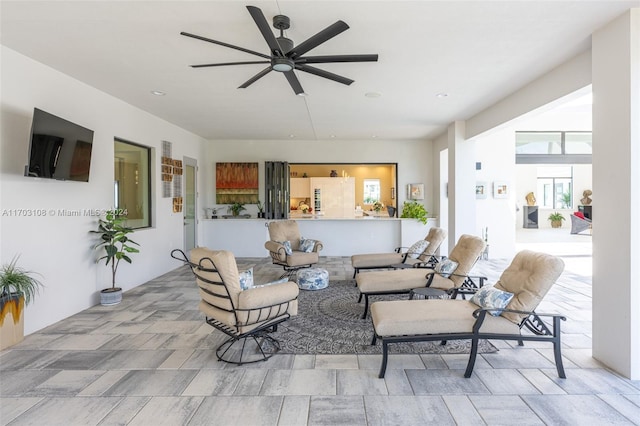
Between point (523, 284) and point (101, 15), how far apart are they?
4.29 metres

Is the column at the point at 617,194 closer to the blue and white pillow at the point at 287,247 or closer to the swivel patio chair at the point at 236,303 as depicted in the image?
the swivel patio chair at the point at 236,303

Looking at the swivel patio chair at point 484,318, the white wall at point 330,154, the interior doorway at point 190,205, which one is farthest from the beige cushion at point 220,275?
the white wall at point 330,154

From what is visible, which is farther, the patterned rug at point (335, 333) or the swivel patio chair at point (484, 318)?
the patterned rug at point (335, 333)

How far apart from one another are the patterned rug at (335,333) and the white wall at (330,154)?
15.6 feet

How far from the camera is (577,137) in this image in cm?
882

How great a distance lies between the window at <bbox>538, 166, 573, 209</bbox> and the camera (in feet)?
50.0

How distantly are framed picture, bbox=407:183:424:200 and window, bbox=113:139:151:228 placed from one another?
6.13 m

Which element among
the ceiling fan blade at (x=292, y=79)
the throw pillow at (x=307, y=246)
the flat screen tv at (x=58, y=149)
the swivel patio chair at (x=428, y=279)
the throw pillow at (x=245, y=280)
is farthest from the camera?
the throw pillow at (x=307, y=246)

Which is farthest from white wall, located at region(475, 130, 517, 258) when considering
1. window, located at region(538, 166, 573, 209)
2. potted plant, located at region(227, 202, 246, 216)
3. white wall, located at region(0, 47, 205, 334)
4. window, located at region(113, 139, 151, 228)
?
window, located at region(538, 166, 573, 209)

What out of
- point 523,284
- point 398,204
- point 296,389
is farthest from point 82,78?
point 398,204

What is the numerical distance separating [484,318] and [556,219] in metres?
15.0

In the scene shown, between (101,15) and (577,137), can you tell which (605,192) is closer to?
(101,15)

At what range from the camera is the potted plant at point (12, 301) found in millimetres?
3199

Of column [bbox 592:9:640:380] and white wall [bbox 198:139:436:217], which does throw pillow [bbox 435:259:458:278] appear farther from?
white wall [bbox 198:139:436:217]
